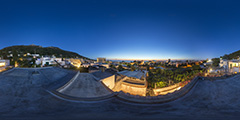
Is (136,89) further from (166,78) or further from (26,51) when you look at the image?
(26,51)

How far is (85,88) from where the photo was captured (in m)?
6.85

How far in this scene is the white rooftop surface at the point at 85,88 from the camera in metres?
6.09

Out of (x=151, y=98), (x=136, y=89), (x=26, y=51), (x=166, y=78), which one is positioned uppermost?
(x=26, y=51)

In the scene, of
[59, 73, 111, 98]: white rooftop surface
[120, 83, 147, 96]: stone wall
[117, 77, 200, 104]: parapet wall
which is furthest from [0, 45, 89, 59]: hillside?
[117, 77, 200, 104]: parapet wall

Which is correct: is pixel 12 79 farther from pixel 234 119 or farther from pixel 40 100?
pixel 234 119

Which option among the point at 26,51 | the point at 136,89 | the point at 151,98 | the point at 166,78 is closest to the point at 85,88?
the point at 151,98

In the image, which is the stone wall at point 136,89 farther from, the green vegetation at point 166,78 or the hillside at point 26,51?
the hillside at point 26,51

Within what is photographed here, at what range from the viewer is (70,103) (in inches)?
170

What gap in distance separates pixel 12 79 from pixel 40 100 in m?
3.38

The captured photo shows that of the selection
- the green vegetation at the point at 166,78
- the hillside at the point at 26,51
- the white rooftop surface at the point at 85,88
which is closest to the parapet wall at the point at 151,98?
the white rooftop surface at the point at 85,88

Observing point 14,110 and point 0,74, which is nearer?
point 14,110

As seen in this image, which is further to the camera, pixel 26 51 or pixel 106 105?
pixel 26 51

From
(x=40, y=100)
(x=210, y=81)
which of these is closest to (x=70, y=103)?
(x=40, y=100)

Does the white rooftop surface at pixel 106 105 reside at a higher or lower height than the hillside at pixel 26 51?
lower
